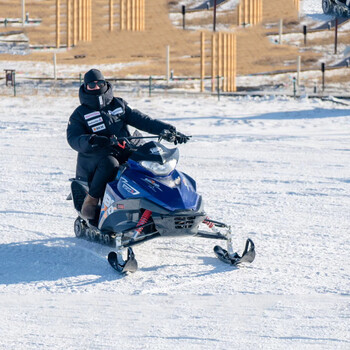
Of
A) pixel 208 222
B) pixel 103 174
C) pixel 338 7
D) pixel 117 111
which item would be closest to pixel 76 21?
pixel 117 111

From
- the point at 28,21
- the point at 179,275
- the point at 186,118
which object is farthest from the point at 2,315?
the point at 28,21

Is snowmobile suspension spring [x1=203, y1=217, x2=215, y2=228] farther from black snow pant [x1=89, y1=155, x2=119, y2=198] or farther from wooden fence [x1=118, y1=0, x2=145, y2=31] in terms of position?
wooden fence [x1=118, y1=0, x2=145, y2=31]

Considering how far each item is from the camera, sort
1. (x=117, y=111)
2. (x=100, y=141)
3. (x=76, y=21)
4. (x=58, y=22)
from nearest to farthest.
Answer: (x=100, y=141) < (x=117, y=111) < (x=76, y=21) < (x=58, y=22)

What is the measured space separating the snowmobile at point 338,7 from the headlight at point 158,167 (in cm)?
166

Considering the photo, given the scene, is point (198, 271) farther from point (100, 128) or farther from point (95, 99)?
point (95, 99)

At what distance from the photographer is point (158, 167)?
6.16 m

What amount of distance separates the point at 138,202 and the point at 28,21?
27022 millimetres

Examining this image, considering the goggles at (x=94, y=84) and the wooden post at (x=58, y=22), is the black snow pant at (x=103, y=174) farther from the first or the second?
the wooden post at (x=58, y=22)

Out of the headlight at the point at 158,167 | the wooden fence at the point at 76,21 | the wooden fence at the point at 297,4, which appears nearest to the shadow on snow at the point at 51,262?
the headlight at the point at 158,167

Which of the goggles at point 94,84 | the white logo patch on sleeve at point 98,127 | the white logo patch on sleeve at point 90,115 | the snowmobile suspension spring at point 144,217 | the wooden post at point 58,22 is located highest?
the wooden post at point 58,22

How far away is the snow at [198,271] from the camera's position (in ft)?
15.3

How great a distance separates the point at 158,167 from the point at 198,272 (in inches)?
34.1

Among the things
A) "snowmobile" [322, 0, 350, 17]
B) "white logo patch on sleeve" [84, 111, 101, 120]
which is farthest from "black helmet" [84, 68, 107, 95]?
"snowmobile" [322, 0, 350, 17]

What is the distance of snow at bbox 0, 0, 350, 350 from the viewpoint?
4668mm
